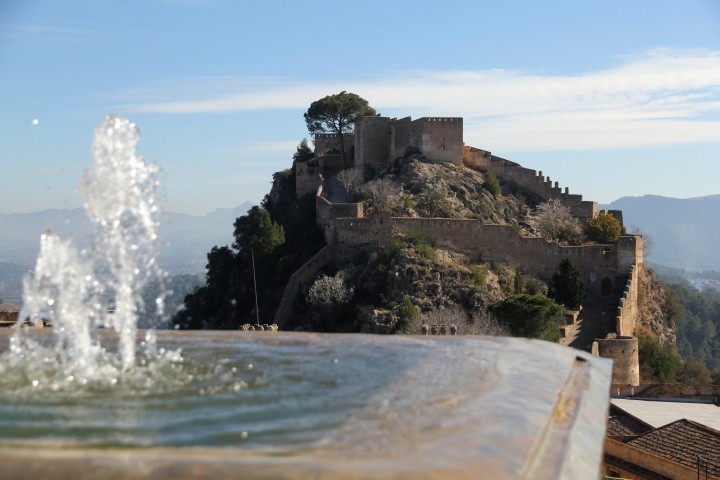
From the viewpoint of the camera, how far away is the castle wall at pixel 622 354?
30625mm

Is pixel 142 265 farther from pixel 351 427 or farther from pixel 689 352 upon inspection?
pixel 689 352

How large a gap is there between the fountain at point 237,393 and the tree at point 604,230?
34838mm

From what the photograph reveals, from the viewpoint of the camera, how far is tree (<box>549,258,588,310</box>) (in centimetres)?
3469

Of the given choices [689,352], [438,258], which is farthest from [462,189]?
[689,352]

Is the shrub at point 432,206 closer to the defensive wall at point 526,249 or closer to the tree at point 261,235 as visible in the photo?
the defensive wall at point 526,249

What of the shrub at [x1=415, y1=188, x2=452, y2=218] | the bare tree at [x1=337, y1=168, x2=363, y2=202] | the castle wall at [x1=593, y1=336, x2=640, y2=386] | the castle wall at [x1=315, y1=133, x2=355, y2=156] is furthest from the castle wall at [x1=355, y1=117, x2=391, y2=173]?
the castle wall at [x1=593, y1=336, x2=640, y2=386]

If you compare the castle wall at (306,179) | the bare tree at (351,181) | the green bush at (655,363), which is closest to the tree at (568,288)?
the green bush at (655,363)

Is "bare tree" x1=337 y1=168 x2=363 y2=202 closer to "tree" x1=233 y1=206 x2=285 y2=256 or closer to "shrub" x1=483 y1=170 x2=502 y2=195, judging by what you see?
"tree" x1=233 y1=206 x2=285 y2=256

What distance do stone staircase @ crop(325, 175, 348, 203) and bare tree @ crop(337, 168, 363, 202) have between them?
22cm

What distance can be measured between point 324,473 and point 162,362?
2907 millimetres

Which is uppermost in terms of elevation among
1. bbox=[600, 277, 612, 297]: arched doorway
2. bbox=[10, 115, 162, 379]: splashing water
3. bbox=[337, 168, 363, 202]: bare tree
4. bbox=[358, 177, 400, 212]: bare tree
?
bbox=[337, 168, 363, 202]: bare tree

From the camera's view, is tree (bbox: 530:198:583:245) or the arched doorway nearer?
the arched doorway

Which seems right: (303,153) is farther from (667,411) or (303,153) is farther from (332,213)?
(667,411)

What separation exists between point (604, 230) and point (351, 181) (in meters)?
11.7
